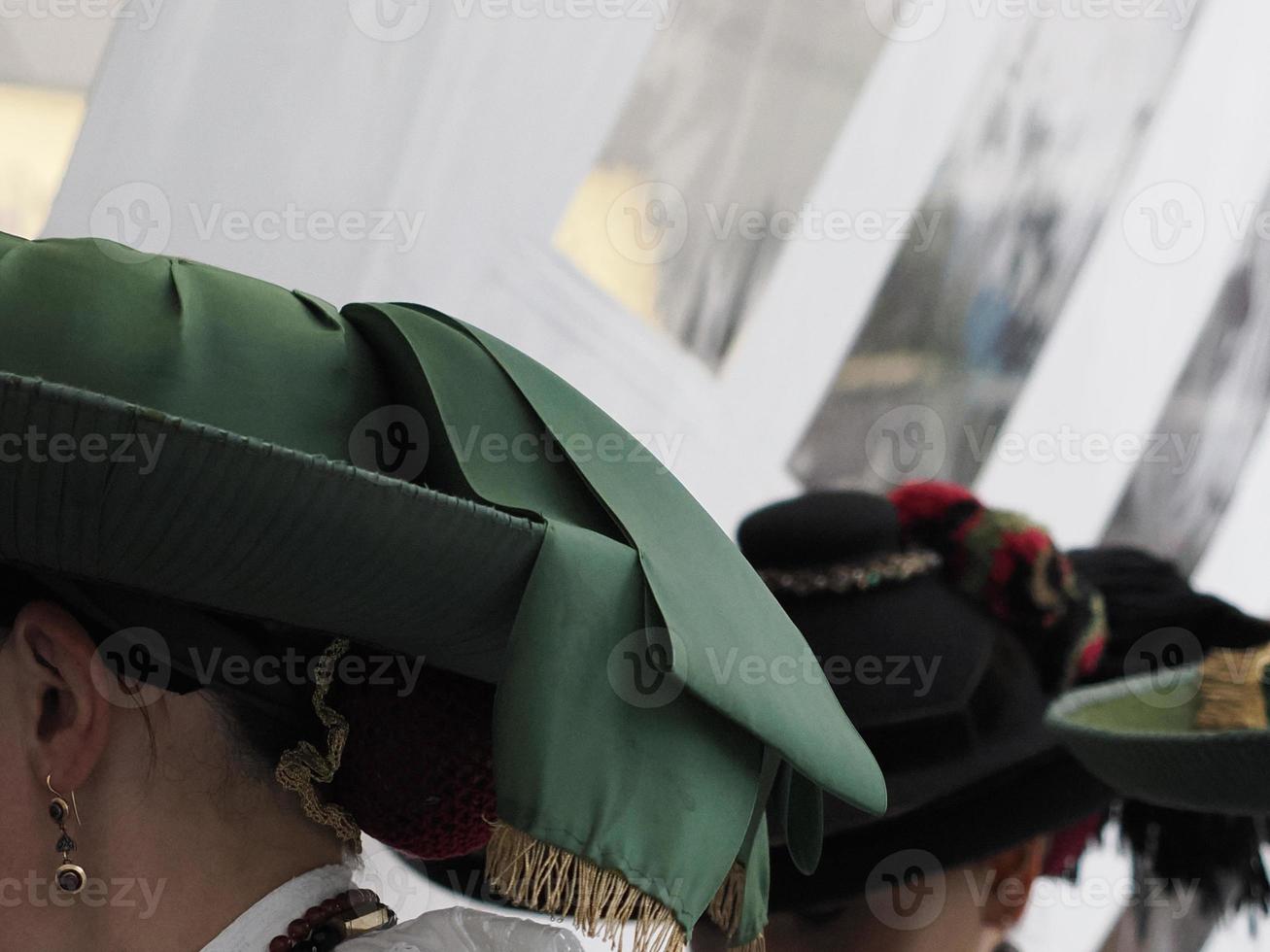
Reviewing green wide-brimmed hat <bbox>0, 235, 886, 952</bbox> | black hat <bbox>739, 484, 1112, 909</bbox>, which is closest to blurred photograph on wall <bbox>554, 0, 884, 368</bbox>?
black hat <bbox>739, 484, 1112, 909</bbox>

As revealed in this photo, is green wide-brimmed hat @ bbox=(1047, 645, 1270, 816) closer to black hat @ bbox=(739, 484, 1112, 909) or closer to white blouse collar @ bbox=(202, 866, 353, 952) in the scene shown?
black hat @ bbox=(739, 484, 1112, 909)

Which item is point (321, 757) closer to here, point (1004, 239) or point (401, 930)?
point (401, 930)

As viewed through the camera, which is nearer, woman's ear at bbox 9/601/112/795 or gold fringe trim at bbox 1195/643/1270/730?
woman's ear at bbox 9/601/112/795

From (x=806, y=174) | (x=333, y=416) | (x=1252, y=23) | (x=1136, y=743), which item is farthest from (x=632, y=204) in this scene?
(x=1252, y=23)

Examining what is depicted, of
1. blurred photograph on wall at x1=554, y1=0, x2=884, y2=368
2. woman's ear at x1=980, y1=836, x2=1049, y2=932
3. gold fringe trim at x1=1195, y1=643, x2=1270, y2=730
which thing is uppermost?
blurred photograph on wall at x1=554, y1=0, x2=884, y2=368

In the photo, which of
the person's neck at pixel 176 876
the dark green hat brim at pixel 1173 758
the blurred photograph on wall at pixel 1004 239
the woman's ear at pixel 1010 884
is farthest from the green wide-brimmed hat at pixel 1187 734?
the blurred photograph on wall at pixel 1004 239

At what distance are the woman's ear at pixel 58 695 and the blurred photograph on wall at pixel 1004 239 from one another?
6.59ft

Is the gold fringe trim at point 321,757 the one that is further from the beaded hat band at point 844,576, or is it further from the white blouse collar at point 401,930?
the beaded hat band at point 844,576

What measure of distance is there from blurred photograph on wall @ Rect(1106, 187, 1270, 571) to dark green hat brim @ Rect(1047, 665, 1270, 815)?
1786 millimetres

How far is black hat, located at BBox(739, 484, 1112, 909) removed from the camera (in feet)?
4.87

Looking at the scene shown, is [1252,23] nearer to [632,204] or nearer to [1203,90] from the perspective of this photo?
[1203,90]

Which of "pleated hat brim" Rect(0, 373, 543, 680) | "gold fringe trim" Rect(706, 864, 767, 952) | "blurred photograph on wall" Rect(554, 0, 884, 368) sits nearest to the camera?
"pleated hat brim" Rect(0, 373, 543, 680)

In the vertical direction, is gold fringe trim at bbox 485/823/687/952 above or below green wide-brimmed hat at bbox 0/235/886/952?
below

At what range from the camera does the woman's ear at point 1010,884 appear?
1.59 m
